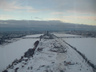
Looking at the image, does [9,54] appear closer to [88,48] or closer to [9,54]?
[9,54]

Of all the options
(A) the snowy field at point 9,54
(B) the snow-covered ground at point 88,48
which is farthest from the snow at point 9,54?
(B) the snow-covered ground at point 88,48

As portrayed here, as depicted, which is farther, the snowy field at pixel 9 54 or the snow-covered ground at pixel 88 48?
the snow-covered ground at pixel 88 48

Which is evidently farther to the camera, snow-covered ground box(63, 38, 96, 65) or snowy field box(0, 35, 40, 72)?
snow-covered ground box(63, 38, 96, 65)

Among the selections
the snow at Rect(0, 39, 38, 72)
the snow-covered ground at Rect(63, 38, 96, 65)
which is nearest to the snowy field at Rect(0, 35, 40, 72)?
the snow at Rect(0, 39, 38, 72)

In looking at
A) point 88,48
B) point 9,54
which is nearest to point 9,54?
point 9,54

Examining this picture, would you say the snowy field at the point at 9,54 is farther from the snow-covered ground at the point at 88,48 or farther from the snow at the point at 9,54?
the snow-covered ground at the point at 88,48

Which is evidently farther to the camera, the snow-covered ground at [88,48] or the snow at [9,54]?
the snow-covered ground at [88,48]

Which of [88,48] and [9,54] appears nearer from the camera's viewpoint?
[9,54]

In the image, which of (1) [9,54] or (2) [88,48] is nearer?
(1) [9,54]

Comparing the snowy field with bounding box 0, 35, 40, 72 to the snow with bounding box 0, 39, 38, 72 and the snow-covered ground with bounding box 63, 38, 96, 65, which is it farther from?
the snow-covered ground with bounding box 63, 38, 96, 65

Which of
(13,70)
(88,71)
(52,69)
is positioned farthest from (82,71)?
(13,70)

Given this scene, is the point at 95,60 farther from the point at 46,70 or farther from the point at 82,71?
the point at 46,70
